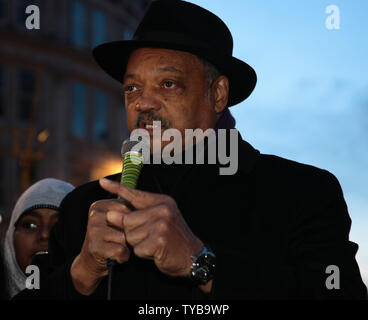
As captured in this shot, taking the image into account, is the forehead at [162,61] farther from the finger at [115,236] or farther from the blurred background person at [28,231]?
the blurred background person at [28,231]

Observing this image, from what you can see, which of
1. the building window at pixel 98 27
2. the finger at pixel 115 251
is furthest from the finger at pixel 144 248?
the building window at pixel 98 27

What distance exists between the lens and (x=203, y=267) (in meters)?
2.65

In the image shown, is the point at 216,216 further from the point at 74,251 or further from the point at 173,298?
the point at 74,251

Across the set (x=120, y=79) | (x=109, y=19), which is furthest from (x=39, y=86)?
(x=120, y=79)

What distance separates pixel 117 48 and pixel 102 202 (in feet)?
4.64

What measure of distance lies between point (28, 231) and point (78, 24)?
106 ft

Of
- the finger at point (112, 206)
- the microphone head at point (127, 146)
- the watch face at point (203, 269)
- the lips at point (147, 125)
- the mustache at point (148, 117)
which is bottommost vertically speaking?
the watch face at point (203, 269)

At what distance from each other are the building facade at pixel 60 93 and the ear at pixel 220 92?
27.6 metres

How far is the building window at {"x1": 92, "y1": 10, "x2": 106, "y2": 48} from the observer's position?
37.7 meters

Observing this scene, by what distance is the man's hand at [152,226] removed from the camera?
238 centimetres

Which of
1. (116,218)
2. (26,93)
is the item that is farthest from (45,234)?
(26,93)

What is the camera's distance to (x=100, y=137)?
37344 millimetres

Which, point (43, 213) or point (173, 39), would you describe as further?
point (43, 213)

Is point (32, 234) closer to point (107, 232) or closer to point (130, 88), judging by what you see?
point (130, 88)
